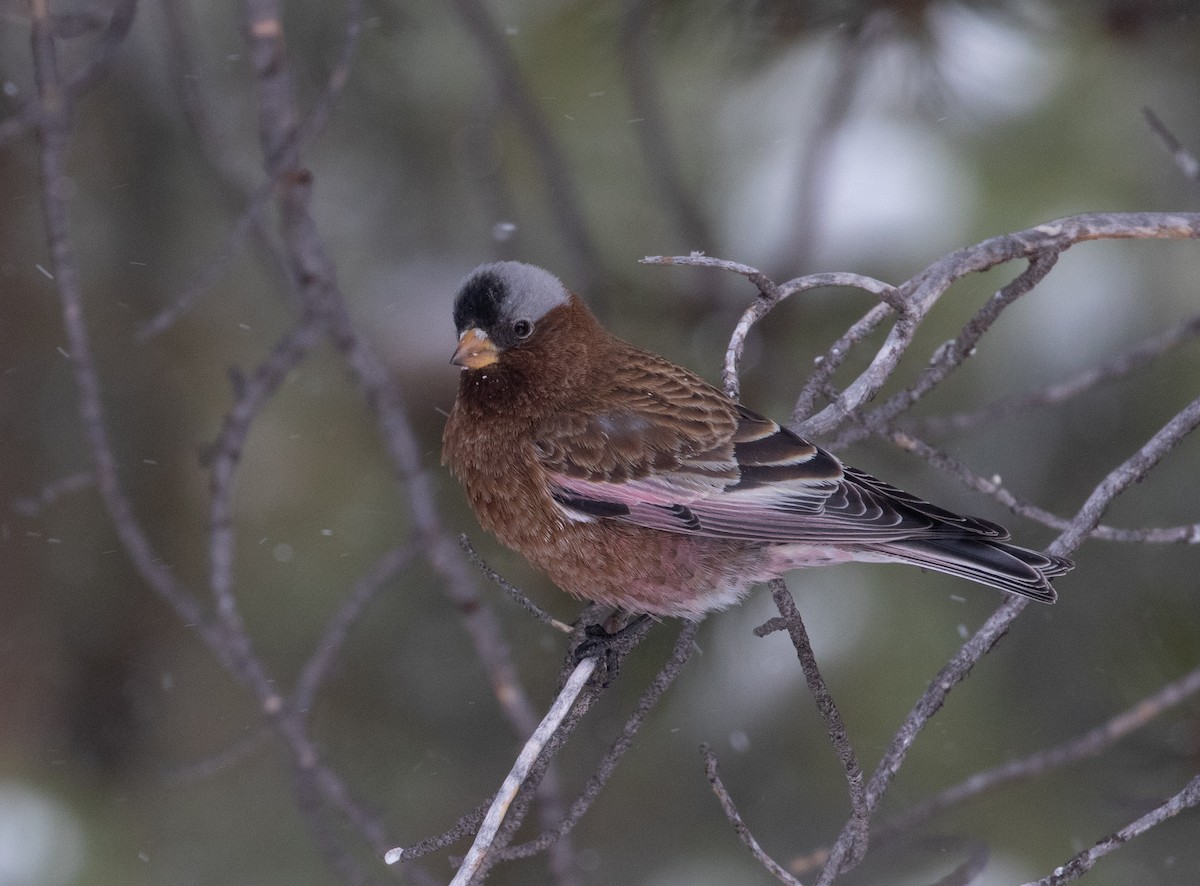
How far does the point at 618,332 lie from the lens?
445 cm

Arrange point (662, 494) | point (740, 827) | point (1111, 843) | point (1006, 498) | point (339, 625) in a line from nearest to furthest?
point (1111, 843) < point (740, 827) < point (1006, 498) < point (662, 494) < point (339, 625)

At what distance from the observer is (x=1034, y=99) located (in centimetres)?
480

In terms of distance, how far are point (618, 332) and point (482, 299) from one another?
120 cm

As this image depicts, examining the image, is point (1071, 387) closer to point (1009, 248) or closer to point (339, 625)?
point (1009, 248)

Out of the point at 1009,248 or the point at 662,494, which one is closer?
the point at 1009,248

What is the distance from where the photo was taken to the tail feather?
2.65 metres

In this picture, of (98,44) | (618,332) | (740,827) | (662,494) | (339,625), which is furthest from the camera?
(618,332)

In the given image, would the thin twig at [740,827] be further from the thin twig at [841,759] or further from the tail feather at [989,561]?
the tail feather at [989,561]

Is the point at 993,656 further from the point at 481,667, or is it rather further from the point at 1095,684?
the point at 481,667

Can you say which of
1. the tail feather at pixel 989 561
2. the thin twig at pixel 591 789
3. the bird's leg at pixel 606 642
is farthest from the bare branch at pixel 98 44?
the tail feather at pixel 989 561

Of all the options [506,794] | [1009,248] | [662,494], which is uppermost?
[1009,248]

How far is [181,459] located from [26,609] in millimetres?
827

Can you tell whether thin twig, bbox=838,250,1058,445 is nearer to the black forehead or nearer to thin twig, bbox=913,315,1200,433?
thin twig, bbox=913,315,1200,433

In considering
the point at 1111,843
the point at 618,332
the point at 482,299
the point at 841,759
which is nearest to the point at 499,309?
the point at 482,299
